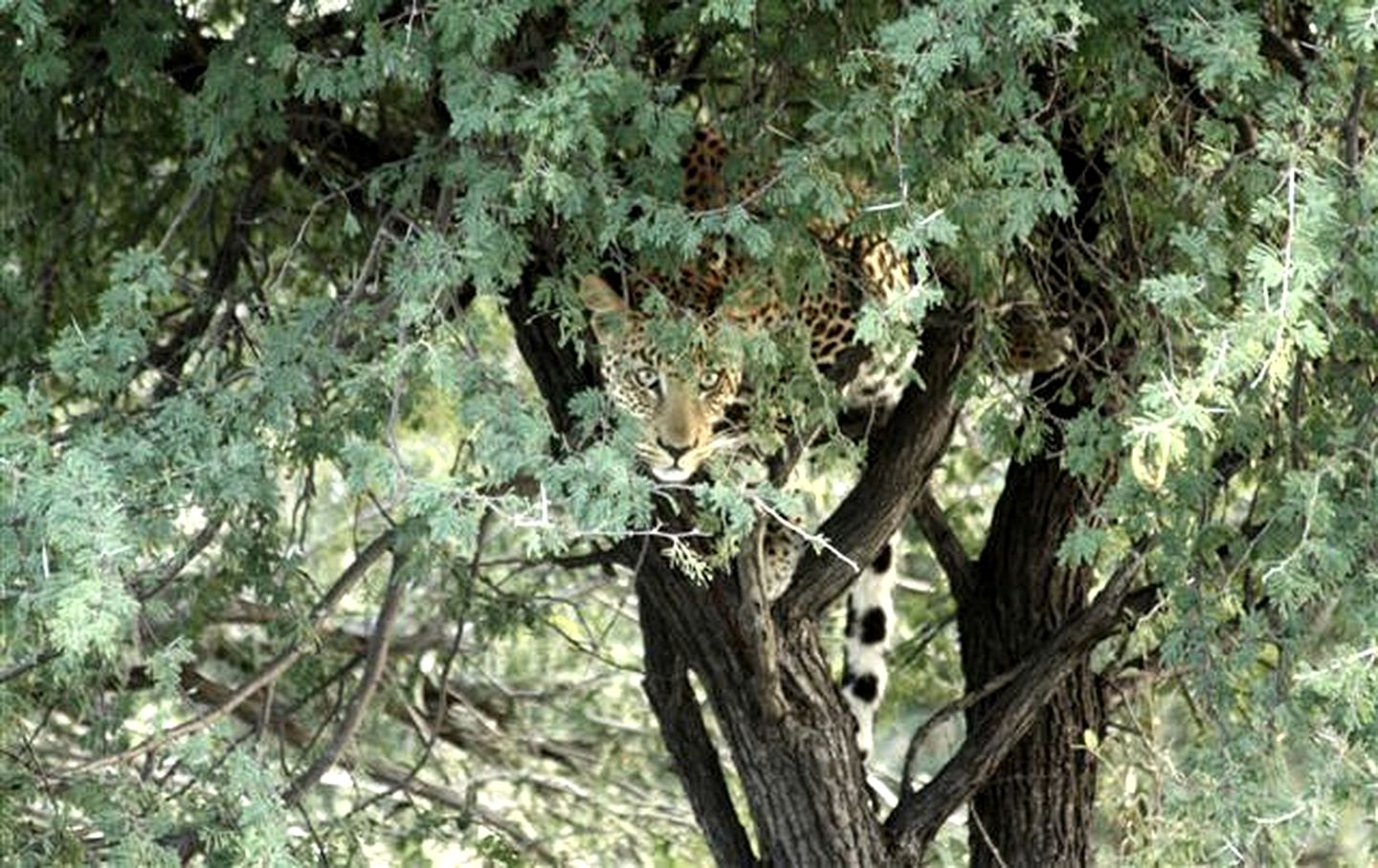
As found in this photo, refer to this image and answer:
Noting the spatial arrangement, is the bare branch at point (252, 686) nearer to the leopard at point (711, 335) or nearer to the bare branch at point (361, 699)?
the bare branch at point (361, 699)

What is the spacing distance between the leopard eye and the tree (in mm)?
145

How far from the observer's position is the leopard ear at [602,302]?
19.7 feet

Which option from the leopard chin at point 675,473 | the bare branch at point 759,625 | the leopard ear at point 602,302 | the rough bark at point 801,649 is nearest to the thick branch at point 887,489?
the rough bark at point 801,649

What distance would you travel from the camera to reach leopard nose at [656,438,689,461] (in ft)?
20.9

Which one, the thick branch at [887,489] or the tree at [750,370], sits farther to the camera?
the thick branch at [887,489]

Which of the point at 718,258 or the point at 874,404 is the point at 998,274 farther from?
the point at 874,404

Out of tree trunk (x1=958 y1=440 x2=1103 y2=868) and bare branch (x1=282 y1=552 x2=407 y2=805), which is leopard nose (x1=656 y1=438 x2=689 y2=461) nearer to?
bare branch (x1=282 y1=552 x2=407 y2=805)

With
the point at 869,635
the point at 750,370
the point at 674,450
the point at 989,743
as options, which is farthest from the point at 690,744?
the point at 750,370

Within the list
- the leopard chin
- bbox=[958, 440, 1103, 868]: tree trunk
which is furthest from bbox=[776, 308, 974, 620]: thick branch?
bbox=[958, 440, 1103, 868]: tree trunk

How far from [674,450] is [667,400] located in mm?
114

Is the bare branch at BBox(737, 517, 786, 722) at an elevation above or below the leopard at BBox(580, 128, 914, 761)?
below

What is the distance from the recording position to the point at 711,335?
5781 millimetres

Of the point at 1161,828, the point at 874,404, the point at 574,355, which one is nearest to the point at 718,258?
the point at 574,355

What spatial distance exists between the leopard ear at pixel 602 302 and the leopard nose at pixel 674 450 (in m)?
0.32
